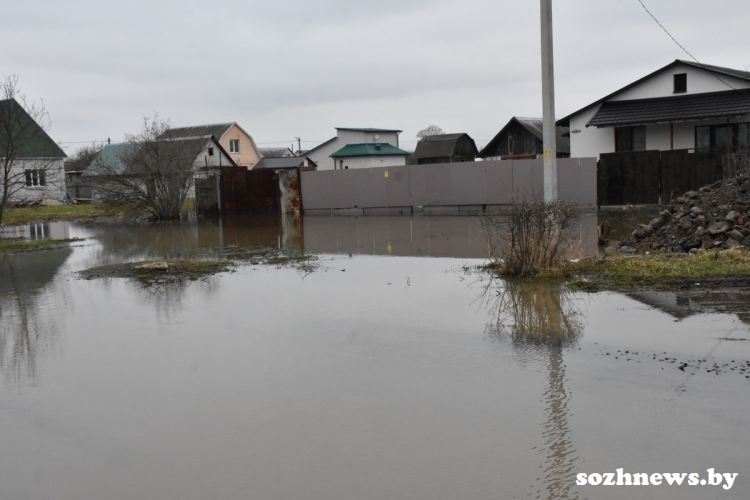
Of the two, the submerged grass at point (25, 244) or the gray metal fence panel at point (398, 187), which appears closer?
the submerged grass at point (25, 244)

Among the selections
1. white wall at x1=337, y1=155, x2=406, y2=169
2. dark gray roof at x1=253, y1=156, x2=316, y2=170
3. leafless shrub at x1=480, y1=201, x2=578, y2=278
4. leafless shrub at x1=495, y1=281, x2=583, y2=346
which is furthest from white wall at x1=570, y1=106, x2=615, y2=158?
dark gray roof at x1=253, y1=156, x2=316, y2=170

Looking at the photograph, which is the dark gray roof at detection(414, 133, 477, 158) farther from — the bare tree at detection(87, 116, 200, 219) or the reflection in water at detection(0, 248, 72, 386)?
the reflection in water at detection(0, 248, 72, 386)

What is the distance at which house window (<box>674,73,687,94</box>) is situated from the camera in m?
34.1

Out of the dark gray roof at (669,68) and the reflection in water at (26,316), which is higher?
the dark gray roof at (669,68)

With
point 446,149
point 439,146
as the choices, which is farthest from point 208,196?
point 439,146

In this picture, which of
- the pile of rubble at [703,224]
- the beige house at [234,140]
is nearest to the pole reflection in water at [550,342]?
the pile of rubble at [703,224]

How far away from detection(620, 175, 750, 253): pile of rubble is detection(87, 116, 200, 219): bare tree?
68.5 ft

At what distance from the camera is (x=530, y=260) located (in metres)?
11.4

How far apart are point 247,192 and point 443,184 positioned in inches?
367

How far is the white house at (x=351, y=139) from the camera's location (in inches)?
2734

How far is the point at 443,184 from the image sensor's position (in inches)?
1184

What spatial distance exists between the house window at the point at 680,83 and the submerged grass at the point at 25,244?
26.9 metres

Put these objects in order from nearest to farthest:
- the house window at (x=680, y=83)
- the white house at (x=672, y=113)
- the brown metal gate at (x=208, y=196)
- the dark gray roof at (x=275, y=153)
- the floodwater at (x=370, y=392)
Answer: the floodwater at (x=370, y=392)
the white house at (x=672, y=113)
the brown metal gate at (x=208, y=196)
the house window at (x=680, y=83)
the dark gray roof at (x=275, y=153)

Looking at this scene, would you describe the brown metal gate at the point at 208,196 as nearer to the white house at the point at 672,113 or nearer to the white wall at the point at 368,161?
the white house at the point at 672,113
